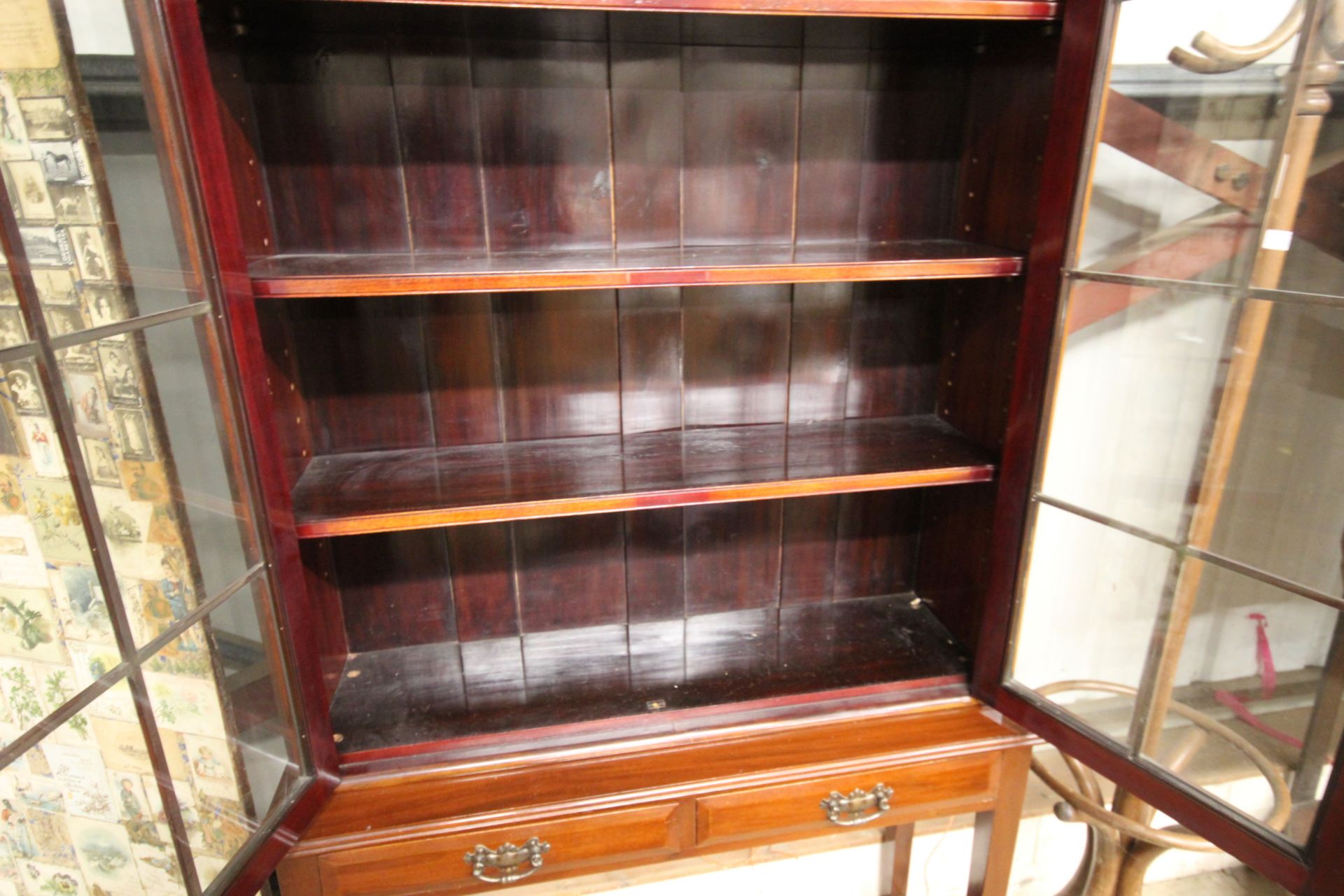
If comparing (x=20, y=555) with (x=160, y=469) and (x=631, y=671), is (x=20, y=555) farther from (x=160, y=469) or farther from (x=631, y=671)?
(x=631, y=671)

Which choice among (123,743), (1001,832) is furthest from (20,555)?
(1001,832)

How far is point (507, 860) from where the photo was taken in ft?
3.92

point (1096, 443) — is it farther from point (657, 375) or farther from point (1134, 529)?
point (657, 375)

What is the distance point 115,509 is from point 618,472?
0.70 m

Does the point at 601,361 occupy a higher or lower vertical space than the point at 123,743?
higher

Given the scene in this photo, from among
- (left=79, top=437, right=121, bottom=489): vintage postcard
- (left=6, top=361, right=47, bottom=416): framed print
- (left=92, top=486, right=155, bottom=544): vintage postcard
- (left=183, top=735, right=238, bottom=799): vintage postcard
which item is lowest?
(left=183, top=735, right=238, bottom=799): vintage postcard

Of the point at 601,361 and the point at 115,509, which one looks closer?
the point at 115,509

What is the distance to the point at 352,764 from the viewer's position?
4.11 ft

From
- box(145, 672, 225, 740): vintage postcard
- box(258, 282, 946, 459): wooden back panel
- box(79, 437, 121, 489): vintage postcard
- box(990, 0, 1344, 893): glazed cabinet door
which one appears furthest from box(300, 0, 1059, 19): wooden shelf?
box(145, 672, 225, 740): vintage postcard

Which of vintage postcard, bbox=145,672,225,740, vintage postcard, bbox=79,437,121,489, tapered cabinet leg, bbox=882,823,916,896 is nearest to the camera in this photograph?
vintage postcard, bbox=79,437,121,489

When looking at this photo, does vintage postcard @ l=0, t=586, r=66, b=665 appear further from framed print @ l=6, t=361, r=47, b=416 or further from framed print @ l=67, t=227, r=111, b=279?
framed print @ l=67, t=227, r=111, b=279

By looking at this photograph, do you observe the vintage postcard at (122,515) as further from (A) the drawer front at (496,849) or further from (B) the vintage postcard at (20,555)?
(A) the drawer front at (496,849)

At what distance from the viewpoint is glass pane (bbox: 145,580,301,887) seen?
3.12 feet

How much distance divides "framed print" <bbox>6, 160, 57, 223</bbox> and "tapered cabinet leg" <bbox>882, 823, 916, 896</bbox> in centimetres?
194
